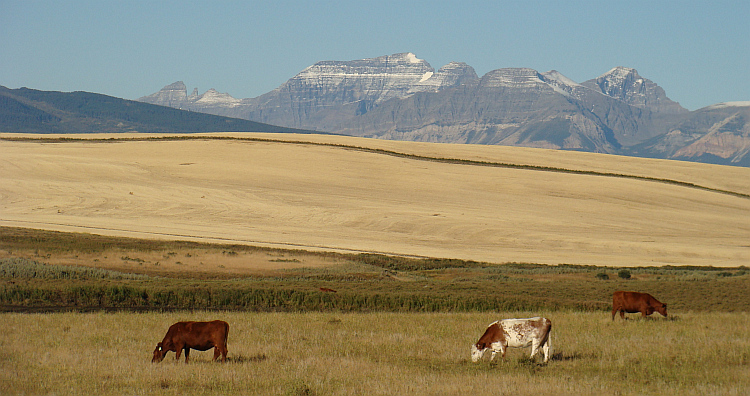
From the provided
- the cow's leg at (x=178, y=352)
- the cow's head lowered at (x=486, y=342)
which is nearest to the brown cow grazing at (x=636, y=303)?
the cow's head lowered at (x=486, y=342)

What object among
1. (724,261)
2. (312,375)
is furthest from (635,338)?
(724,261)

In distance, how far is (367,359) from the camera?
1627 centimetres

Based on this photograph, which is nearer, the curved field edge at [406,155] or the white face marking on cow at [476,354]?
the white face marking on cow at [476,354]

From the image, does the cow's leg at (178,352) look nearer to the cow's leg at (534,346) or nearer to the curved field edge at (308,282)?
the cow's leg at (534,346)

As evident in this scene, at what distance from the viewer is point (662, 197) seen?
78438 millimetres

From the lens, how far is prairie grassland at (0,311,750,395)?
1338cm

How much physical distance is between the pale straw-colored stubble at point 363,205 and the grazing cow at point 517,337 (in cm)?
3121

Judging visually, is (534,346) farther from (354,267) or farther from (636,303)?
(354,267)

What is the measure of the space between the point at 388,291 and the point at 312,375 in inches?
655

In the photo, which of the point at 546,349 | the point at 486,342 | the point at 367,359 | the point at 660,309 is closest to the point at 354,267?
the point at 660,309

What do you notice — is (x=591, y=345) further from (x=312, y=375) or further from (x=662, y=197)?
(x=662, y=197)

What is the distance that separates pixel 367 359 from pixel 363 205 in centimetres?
4883

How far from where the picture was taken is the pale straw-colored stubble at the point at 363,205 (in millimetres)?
51625

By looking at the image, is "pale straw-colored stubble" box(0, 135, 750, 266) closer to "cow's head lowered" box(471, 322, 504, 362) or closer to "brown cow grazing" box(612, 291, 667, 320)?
"brown cow grazing" box(612, 291, 667, 320)
